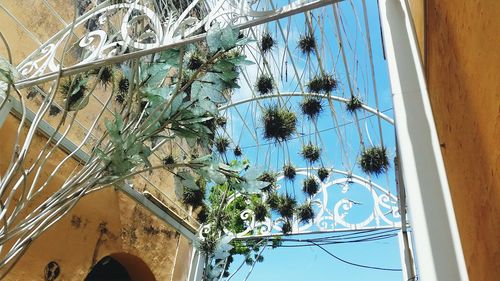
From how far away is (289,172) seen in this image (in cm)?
385

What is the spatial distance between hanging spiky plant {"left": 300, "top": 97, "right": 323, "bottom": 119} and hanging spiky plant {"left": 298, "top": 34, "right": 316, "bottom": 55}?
0.35m

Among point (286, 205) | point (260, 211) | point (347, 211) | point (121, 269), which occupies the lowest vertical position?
point (121, 269)

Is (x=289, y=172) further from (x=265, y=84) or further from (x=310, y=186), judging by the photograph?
(x=265, y=84)

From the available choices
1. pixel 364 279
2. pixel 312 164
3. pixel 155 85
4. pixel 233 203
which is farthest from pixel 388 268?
pixel 155 85

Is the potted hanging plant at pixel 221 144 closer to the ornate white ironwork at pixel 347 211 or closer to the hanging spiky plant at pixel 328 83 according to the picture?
the hanging spiky plant at pixel 328 83

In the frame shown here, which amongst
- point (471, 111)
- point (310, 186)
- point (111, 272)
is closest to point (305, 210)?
point (310, 186)

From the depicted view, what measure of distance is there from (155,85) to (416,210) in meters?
1.22

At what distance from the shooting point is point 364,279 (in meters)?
5.51

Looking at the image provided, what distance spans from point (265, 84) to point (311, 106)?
0.35 meters

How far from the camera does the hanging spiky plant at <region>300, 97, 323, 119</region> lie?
285 centimetres

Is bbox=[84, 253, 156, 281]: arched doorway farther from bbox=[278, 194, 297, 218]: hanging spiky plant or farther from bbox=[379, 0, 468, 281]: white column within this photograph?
bbox=[379, 0, 468, 281]: white column

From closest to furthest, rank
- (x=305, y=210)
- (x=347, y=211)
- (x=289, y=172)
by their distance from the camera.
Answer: (x=289, y=172) → (x=305, y=210) → (x=347, y=211)

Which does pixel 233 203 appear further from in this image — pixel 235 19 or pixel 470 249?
pixel 470 249

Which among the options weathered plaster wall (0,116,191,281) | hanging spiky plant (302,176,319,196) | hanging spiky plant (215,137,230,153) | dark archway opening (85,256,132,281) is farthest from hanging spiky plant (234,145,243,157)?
dark archway opening (85,256,132,281)
